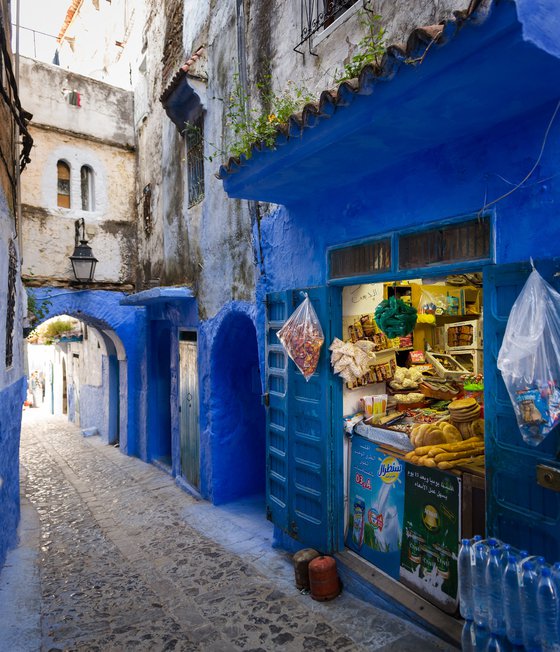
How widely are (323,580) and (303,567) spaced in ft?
0.97

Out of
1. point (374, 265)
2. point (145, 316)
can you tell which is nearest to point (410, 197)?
point (374, 265)

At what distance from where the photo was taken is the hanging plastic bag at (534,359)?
296 centimetres

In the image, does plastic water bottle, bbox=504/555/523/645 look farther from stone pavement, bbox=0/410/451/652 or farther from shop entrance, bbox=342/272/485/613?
stone pavement, bbox=0/410/451/652

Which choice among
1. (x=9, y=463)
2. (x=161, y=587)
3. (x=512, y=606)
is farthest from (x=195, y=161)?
(x=512, y=606)

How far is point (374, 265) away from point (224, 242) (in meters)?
3.55

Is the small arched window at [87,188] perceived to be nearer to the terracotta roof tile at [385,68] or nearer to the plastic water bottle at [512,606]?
the terracotta roof tile at [385,68]

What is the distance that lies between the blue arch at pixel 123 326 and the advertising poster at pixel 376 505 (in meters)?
7.24

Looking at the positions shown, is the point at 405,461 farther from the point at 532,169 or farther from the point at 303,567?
the point at 532,169

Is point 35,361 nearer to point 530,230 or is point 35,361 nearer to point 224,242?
point 224,242

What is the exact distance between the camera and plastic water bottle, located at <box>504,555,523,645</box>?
2.88 meters

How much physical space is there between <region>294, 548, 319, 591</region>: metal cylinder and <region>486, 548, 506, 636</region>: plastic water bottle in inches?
96.7

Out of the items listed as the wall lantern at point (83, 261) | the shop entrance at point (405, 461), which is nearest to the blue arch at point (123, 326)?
the wall lantern at point (83, 261)

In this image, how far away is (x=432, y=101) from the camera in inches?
122

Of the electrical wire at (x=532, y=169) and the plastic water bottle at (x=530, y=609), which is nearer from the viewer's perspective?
the plastic water bottle at (x=530, y=609)
